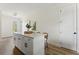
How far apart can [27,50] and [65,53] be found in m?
0.73

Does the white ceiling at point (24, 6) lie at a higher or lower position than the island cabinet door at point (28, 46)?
higher

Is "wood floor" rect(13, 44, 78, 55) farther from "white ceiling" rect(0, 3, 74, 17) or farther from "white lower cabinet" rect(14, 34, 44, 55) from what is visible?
"white ceiling" rect(0, 3, 74, 17)

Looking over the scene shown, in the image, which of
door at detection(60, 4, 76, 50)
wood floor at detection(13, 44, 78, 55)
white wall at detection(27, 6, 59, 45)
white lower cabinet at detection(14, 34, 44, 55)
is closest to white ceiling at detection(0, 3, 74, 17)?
white wall at detection(27, 6, 59, 45)

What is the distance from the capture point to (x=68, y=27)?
7.85 feet

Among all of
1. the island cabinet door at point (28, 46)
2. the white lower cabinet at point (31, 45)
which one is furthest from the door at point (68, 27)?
the island cabinet door at point (28, 46)

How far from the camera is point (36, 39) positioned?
242 cm

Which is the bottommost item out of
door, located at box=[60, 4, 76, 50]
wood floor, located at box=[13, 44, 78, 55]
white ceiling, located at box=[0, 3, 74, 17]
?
wood floor, located at box=[13, 44, 78, 55]

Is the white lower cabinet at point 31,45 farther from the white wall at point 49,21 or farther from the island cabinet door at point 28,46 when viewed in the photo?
the white wall at point 49,21

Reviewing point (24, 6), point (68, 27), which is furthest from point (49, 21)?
point (24, 6)

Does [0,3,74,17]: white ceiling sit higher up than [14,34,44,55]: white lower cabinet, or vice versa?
[0,3,74,17]: white ceiling

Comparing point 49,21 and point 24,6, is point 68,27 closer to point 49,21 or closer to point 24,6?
point 49,21

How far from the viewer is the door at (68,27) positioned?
7.70 ft

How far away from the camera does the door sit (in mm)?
2348
